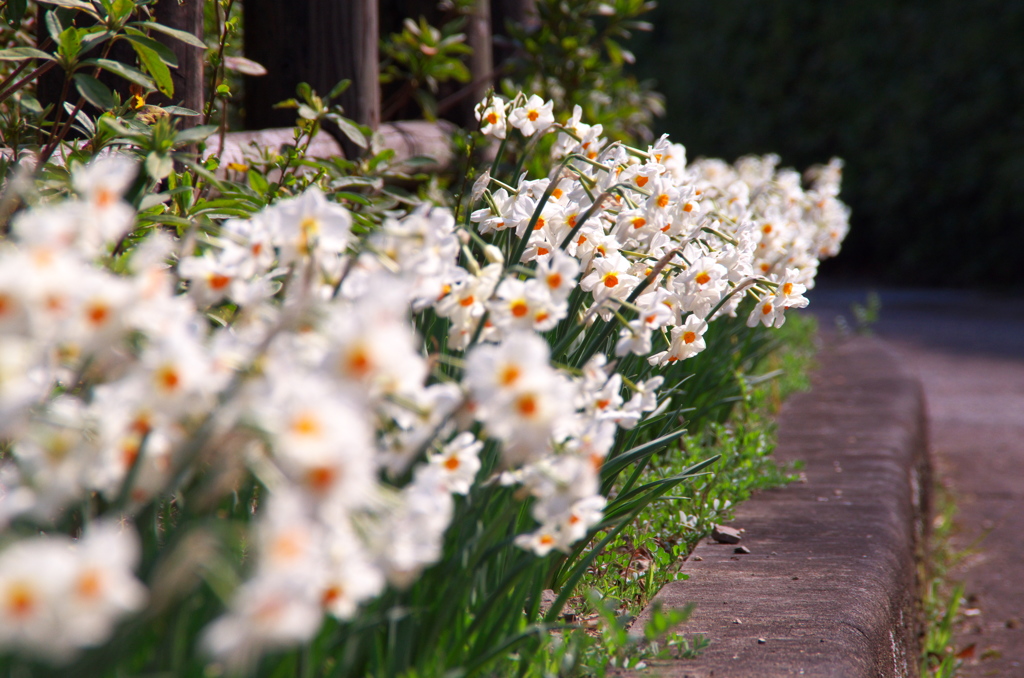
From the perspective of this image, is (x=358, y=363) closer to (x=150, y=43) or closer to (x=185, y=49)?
(x=150, y=43)

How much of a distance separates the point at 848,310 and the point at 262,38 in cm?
618

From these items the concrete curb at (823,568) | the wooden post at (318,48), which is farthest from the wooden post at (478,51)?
the concrete curb at (823,568)

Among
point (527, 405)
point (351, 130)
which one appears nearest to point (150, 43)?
point (351, 130)

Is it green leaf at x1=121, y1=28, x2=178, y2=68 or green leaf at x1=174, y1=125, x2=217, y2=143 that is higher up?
green leaf at x1=121, y1=28, x2=178, y2=68

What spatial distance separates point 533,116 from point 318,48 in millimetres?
Result: 1157

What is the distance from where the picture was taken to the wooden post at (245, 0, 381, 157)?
2.50 m

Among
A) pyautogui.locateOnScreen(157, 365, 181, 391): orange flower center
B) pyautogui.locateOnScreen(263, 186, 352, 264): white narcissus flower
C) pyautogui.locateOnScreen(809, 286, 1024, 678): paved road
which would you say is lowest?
pyautogui.locateOnScreen(809, 286, 1024, 678): paved road

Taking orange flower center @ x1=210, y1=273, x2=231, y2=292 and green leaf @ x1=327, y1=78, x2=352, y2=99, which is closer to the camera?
orange flower center @ x1=210, y1=273, x2=231, y2=292

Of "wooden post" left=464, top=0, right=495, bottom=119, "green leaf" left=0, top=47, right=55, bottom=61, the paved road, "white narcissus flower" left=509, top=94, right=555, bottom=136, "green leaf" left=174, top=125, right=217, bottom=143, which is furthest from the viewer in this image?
"wooden post" left=464, top=0, right=495, bottom=119

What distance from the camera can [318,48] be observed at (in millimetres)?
2523

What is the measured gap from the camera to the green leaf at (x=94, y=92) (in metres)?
1.46

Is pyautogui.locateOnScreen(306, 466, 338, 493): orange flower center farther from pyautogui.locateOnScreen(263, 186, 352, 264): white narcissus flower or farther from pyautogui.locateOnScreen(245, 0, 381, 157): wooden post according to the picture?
pyautogui.locateOnScreen(245, 0, 381, 157): wooden post

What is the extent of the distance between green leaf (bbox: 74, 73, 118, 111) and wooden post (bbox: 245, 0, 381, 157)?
1.11 metres

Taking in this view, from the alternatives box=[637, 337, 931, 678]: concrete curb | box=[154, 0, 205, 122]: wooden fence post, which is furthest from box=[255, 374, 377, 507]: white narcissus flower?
box=[154, 0, 205, 122]: wooden fence post
